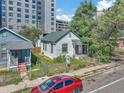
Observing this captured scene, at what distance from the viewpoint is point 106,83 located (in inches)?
918

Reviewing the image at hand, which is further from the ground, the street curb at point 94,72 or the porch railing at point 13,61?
the porch railing at point 13,61

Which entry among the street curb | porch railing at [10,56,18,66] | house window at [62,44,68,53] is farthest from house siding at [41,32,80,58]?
porch railing at [10,56,18,66]

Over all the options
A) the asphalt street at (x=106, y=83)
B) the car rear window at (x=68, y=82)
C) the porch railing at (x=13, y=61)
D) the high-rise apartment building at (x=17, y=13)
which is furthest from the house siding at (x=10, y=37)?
the high-rise apartment building at (x=17, y=13)

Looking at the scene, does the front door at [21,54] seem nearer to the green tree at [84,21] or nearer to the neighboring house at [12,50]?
the neighboring house at [12,50]

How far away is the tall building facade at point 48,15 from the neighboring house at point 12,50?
282ft

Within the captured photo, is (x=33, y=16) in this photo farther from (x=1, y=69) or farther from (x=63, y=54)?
(x=1, y=69)

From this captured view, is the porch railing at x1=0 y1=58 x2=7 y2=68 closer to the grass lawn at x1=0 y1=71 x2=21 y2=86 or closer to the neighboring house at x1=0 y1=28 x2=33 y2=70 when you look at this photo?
the neighboring house at x1=0 y1=28 x2=33 y2=70

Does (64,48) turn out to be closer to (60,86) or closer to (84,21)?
(84,21)

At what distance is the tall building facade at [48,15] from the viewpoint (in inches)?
4631

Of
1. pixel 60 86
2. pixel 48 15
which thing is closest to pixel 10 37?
pixel 60 86

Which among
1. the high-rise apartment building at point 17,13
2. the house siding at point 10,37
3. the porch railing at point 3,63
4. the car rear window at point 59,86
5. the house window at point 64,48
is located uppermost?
the high-rise apartment building at point 17,13

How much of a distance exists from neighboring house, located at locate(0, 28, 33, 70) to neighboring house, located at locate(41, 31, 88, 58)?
7804 millimetres

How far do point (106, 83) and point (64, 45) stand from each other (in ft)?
53.2

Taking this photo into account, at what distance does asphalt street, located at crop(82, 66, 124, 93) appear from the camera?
2064cm
